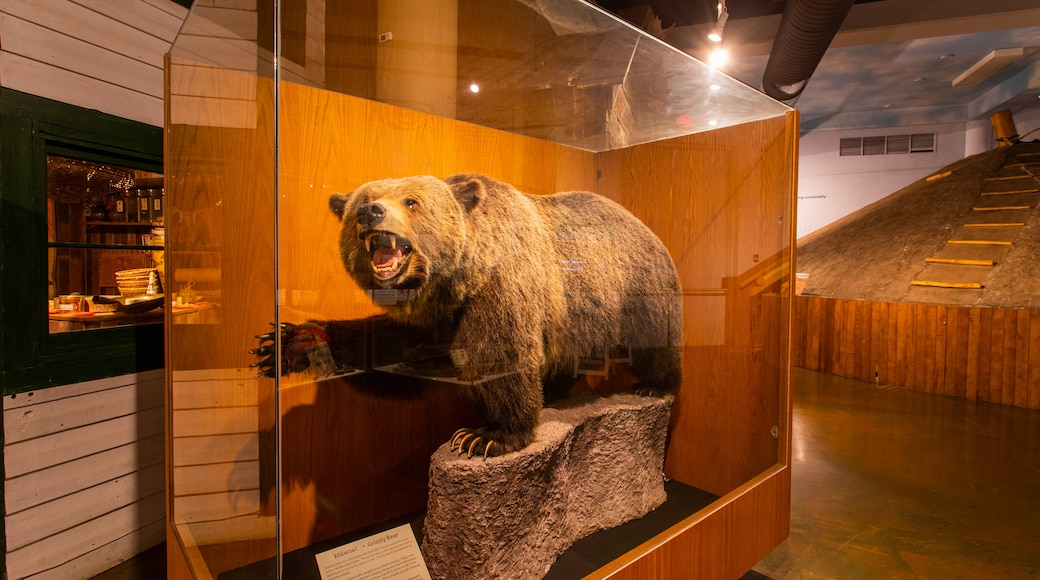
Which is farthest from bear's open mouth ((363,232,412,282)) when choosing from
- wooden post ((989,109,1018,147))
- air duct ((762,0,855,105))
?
wooden post ((989,109,1018,147))

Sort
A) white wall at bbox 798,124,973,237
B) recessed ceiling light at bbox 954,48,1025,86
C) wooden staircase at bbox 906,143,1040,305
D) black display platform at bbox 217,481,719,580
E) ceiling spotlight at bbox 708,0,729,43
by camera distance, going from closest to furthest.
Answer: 1. black display platform at bbox 217,481,719,580
2. ceiling spotlight at bbox 708,0,729,43
3. wooden staircase at bbox 906,143,1040,305
4. recessed ceiling light at bbox 954,48,1025,86
5. white wall at bbox 798,124,973,237

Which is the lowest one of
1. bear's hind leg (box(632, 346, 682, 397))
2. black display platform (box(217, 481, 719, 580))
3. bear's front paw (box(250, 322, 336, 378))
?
black display platform (box(217, 481, 719, 580))

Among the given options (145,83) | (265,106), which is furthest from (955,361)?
(145,83)

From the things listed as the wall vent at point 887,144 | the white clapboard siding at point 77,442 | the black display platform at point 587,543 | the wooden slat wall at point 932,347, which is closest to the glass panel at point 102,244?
the white clapboard siding at point 77,442

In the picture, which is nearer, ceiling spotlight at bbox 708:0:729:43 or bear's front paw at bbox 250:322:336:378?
bear's front paw at bbox 250:322:336:378

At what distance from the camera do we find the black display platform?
122 cm

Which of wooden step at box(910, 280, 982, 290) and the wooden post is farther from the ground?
the wooden post

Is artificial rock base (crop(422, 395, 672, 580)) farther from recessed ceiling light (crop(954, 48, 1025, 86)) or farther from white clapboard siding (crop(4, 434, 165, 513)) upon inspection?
recessed ceiling light (crop(954, 48, 1025, 86))

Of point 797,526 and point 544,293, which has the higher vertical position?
point 544,293

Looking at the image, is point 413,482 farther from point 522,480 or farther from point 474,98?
point 474,98

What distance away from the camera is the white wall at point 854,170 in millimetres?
8016

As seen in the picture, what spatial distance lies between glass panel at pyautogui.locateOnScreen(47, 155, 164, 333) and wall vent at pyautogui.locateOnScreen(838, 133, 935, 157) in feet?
32.7

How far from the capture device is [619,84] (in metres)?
1.72

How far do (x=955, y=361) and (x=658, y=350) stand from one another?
178 inches
